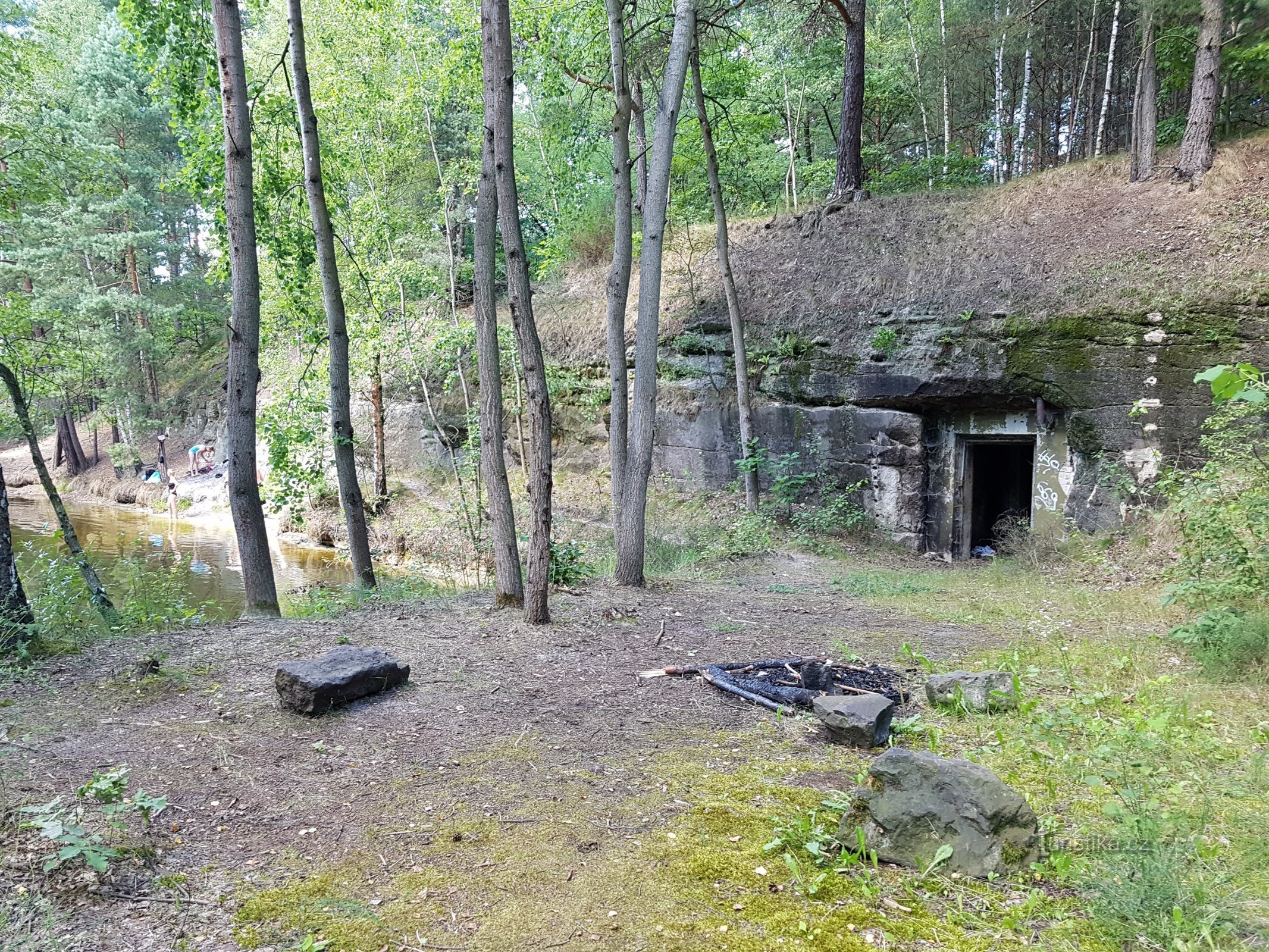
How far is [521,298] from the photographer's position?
6.39 meters

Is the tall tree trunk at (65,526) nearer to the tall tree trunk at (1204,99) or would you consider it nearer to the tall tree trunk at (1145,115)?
the tall tree trunk at (1204,99)

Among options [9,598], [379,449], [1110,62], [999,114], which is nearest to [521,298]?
[9,598]

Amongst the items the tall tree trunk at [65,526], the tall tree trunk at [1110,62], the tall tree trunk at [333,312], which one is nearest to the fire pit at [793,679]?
the tall tree trunk at [333,312]

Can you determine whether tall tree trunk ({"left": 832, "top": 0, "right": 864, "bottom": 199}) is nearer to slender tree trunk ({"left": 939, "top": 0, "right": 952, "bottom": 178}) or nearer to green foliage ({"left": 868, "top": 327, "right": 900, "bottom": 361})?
slender tree trunk ({"left": 939, "top": 0, "right": 952, "bottom": 178})

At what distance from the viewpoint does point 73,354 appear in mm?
10758

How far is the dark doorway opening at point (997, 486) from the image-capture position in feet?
41.7

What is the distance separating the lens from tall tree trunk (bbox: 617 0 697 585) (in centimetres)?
826

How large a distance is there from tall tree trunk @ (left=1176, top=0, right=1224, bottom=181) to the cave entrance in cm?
522

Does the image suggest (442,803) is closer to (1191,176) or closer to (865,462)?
(865,462)

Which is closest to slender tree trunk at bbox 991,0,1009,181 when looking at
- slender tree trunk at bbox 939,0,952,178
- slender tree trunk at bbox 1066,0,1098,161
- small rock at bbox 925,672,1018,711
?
slender tree trunk at bbox 939,0,952,178

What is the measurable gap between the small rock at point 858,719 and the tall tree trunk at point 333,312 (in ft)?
20.4

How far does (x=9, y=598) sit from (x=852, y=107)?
15.8m

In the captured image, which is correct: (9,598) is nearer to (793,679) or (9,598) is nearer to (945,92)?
(793,679)

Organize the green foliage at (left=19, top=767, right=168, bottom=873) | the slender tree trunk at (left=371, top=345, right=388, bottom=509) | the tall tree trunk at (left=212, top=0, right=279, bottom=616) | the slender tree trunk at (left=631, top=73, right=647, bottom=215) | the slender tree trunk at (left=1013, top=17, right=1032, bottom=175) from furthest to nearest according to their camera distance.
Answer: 1. the slender tree trunk at (left=371, top=345, right=388, bottom=509)
2. the slender tree trunk at (left=1013, top=17, right=1032, bottom=175)
3. the slender tree trunk at (left=631, top=73, right=647, bottom=215)
4. the tall tree trunk at (left=212, top=0, right=279, bottom=616)
5. the green foliage at (left=19, top=767, right=168, bottom=873)
